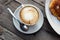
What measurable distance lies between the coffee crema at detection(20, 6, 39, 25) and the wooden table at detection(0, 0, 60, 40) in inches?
2.2

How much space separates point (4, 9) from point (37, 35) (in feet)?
0.65

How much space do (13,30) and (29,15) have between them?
0.10m

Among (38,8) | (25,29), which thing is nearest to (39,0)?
(38,8)

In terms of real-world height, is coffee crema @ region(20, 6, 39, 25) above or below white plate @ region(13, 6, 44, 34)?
above

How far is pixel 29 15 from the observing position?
755mm

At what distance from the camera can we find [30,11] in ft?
2.48

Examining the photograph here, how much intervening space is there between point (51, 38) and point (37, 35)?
7 centimetres

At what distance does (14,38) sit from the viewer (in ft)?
2.50

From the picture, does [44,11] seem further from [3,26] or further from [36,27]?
[3,26]

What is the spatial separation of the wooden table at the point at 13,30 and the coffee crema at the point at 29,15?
2.2 inches

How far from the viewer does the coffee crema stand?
75 centimetres

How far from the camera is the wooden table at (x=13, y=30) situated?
768 millimetres

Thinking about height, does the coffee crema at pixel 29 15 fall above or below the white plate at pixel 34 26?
above

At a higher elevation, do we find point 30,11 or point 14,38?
point 30,11
